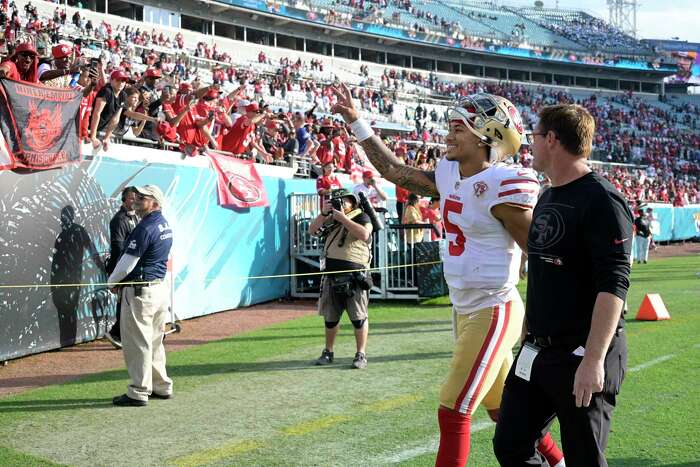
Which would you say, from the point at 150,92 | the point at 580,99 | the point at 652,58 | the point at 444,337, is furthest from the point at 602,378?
the point at 652,58

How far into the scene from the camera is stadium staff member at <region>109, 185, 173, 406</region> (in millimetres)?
6488

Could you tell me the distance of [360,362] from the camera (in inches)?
305

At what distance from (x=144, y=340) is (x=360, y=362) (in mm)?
2285

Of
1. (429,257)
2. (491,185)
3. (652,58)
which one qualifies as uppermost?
(652,58)

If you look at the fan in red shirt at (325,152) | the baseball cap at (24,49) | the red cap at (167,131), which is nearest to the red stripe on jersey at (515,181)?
the baseball cap at (24,49)

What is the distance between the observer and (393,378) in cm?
722

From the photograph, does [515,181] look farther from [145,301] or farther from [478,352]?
[145,301]

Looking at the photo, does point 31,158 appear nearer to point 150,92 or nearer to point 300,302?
point 150,92

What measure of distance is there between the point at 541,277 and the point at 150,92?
991cm

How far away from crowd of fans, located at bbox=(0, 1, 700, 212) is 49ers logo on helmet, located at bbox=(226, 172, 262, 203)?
2.30 ft

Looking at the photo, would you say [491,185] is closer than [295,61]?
Yes

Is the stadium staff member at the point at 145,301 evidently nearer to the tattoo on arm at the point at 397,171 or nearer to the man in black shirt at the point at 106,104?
the tattoo on arm at the point at 397,171

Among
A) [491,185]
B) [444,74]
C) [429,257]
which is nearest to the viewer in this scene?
[491,185]

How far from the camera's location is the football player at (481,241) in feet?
12.1
